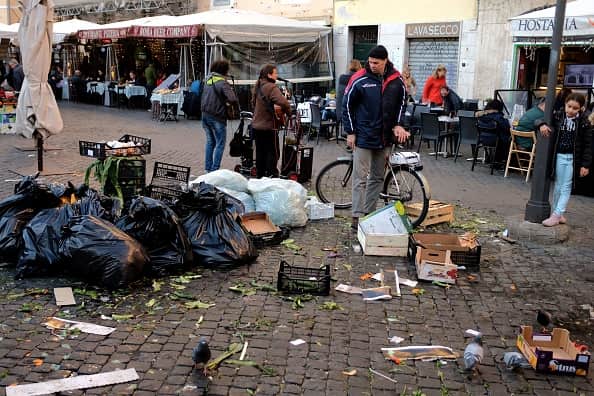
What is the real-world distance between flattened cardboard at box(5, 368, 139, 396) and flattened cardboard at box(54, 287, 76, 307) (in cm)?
113

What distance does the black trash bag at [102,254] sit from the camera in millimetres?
4953

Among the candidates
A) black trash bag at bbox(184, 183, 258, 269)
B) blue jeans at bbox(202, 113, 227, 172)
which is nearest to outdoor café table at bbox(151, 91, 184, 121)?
blue jeans at bbox(202, 113, 227, 172)

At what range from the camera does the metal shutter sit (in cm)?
1767

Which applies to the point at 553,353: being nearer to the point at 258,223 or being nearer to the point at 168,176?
the point at 258,223

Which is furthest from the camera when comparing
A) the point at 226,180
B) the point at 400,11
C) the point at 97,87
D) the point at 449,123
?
the point at 97,87

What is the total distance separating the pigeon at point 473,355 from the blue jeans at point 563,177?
3605mm

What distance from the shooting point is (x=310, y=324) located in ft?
15.0

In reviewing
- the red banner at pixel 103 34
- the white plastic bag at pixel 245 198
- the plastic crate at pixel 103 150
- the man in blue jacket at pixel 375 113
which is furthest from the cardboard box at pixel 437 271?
the red banner at pixel 103 34

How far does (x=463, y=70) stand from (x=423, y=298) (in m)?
13.3

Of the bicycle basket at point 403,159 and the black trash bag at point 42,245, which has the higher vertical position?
the bicycle basket at point 403,159

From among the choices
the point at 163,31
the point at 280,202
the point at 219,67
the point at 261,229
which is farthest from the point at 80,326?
the point at 163,31

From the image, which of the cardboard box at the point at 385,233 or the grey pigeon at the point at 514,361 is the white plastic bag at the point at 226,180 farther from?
the grey pigeon at the point at 514,361

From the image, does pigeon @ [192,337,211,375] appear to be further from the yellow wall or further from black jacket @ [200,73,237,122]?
the yellow wall

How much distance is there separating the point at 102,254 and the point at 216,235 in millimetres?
1075
